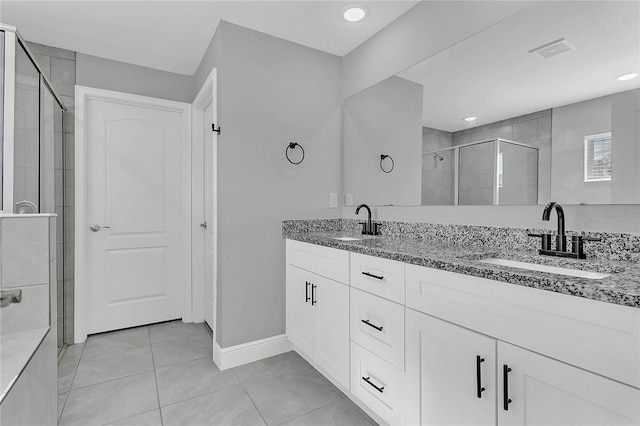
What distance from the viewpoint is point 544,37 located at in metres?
1.43

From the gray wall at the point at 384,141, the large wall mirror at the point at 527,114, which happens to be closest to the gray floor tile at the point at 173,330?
the gray wall at the point at 384,141

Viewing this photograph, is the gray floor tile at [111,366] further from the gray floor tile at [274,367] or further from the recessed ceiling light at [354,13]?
the recessed ceiling light at [354,13]

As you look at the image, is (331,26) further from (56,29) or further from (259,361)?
(259,361)

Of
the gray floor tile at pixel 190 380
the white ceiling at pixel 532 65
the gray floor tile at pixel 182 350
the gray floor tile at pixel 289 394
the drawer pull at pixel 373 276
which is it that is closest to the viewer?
the white ceiling at pixel 532 65

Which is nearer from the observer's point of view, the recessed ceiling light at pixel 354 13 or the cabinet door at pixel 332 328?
the cabinet door at pixel 332 328

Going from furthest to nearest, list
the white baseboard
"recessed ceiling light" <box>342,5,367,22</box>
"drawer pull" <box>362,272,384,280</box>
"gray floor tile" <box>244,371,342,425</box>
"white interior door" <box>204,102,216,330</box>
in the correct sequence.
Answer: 1. "white interior door" <box>204,102,216,330</box>
2. the white baseboard
3. "recessed ceiling light" <box>342,5,367,22</box>
4. "gray floor tile" <box>244,371,342,425</box>
5. "drawer pull" <box>362,272,384,280</box>


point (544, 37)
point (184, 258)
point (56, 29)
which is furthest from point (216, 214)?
point (544, 37)

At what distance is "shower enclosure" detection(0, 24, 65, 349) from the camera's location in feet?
5.49

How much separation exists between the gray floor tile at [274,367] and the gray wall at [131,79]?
2.44m

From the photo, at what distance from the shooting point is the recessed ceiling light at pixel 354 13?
205 cm

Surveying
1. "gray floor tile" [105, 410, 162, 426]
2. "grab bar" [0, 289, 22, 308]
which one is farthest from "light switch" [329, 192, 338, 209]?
"grab bar" [0, 289, 22, 308]

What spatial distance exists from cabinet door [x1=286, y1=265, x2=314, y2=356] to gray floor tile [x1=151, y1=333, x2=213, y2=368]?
2.22 feet

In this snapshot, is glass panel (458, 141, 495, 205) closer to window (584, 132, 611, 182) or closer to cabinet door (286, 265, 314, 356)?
window (584, 132, 611, 182)

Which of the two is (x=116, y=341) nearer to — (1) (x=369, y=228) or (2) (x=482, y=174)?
(1) (x=369, y=228)
